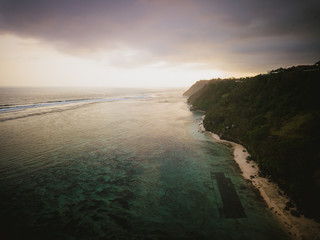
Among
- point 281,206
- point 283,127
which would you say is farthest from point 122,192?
point 283,127

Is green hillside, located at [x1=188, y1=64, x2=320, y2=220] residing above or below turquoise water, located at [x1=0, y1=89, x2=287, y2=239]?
above

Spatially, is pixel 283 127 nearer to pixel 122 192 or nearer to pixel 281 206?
pixel 281 206

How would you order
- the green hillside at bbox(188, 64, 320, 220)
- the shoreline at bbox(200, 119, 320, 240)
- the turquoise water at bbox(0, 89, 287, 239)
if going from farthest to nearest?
the green hillside at bbox(188, 64, 320, 220) < the turquoise water at bbox(0, 89, 287, 239) < the shoreline at bbox(200, 119, 320, 240)

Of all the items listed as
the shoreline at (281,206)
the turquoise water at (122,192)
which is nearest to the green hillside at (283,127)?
the shoreline at (281,206)

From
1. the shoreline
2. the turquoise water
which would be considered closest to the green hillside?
the shoreline

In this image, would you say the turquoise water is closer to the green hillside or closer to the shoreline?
the shoreline
